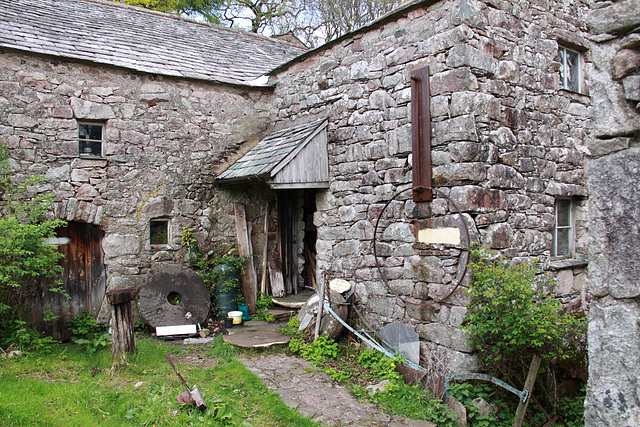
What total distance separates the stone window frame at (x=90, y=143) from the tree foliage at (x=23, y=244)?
0.79 metres

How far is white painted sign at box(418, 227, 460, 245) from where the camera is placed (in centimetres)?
490

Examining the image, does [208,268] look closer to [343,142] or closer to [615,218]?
[343,142]

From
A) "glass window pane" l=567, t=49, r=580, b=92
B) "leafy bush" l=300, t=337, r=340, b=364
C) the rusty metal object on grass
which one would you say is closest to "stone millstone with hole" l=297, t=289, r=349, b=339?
"leafy bush" l=300, t=337, r=340, b=364

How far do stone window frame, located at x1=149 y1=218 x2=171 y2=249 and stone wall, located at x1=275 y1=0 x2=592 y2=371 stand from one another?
8.61 ft

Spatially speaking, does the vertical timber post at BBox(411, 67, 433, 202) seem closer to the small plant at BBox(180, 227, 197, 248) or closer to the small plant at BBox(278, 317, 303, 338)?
the small plant at BBox(278, 317, 303, 338)

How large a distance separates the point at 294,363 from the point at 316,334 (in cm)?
52

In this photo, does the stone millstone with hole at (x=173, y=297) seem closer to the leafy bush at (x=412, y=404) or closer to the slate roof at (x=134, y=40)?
the slate roof at (x=134, y=40)

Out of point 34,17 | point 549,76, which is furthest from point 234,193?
point 549,76

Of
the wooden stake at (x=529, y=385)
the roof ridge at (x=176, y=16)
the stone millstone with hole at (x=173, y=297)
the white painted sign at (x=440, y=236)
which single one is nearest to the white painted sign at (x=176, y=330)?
the stone millstone with hole at (x=173, y=297)

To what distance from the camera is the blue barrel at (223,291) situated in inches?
292

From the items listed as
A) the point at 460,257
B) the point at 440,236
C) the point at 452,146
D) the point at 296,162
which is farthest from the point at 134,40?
the point at 460,257

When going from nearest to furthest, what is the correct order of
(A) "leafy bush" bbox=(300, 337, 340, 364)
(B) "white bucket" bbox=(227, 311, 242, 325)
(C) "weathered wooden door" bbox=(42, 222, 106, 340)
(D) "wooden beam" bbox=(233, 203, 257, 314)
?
(A) "leafy bush" bbox=(300, 337, 340, 364), (C) "weathered wooden door" bbox=(42, 222, 106, 340), (B) "white bucket" bbox=(227, 311, 242, 325), (D) "wooden beam" bbox=(233, 203, 257, 314)

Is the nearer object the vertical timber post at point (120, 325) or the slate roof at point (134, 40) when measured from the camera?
the vertical timber post at point (120, 325)

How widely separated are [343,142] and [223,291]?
3187mm
